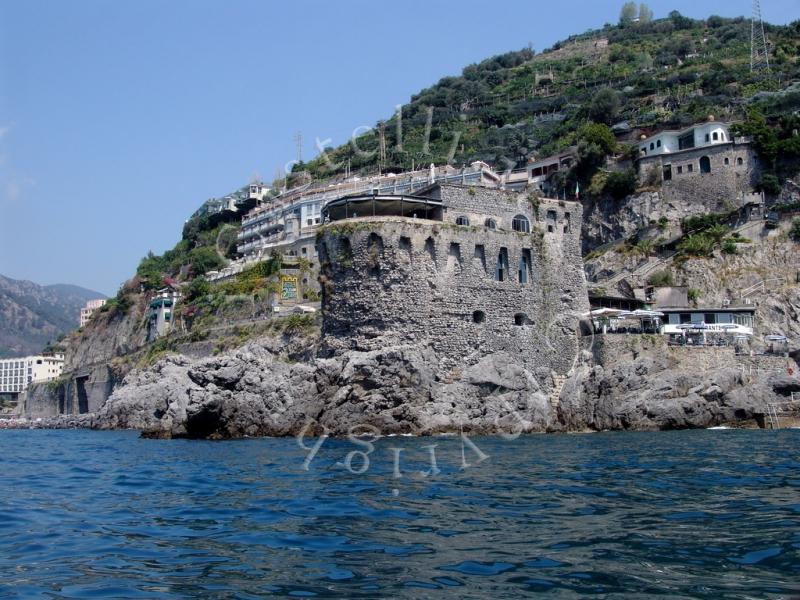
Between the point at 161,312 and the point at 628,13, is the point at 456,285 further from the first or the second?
the point at 628,13

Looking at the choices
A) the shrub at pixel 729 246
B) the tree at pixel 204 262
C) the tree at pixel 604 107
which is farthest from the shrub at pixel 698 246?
the tree at pixel 204 262

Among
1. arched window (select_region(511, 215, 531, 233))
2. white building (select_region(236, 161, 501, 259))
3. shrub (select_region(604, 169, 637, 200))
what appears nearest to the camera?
Answer: arched window (select_region(511, 215, 531, 233))

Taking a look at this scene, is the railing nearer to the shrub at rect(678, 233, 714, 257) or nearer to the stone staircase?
the shrub at rect(678, 233, 714, 257)

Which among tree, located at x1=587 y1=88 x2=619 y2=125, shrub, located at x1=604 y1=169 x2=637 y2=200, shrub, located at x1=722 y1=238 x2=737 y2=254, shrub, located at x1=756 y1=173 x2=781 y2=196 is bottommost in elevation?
shrub, located at x1=722 y1=238 x2=737 y2=254

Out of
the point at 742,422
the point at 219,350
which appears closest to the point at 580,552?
the point at 742,422

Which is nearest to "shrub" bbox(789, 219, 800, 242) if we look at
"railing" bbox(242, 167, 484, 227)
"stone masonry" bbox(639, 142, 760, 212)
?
"stone masonry" bbox(639, 142, 760, 212)

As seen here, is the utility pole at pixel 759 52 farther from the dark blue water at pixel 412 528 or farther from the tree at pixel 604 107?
the dark blue water at pixel 412 528

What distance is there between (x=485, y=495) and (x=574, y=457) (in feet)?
24.3

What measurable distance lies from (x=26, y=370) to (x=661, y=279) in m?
105

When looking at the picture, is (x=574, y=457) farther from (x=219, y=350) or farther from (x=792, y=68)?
(x=792, y=68)

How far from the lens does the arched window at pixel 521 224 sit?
38.4 meters

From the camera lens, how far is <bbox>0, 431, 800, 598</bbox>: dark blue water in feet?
29.6

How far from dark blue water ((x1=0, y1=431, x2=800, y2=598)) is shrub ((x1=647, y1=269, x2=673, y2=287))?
24.7 m

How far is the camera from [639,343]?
3603 cm
